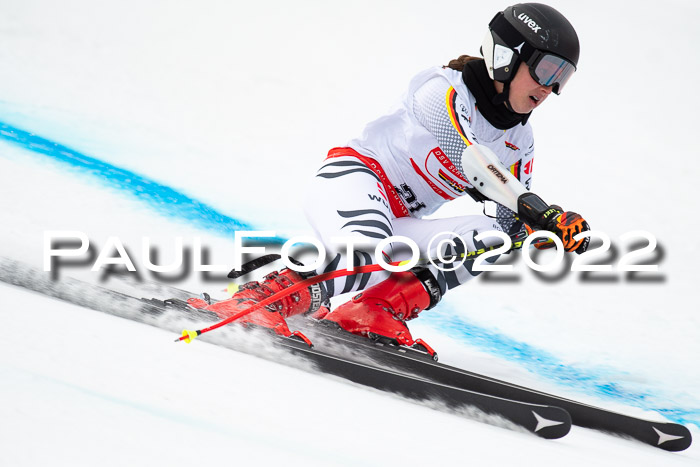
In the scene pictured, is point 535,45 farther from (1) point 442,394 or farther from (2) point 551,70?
(1) point 442,394

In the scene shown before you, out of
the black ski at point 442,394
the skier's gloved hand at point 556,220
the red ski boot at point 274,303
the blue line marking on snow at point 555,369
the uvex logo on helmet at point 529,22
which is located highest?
the uvex logo on helmet at point 529,22

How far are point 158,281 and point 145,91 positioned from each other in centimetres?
338

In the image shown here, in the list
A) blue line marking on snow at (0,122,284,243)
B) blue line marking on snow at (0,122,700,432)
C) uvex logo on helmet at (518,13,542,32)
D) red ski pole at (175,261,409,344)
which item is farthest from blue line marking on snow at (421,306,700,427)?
uvex logo on helmet at (518,13,542,32)

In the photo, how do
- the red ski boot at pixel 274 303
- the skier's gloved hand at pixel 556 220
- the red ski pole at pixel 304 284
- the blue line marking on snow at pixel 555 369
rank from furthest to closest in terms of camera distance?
the blue line marking on snow at pixel 555 369 < the red ski boot at pixel 274 303 < the red ski pole at pixel 304 284 < the skier's gloved hand at pixel 556 220

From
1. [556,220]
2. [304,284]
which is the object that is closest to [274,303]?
[304,284]

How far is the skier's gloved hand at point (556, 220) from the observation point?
2360mm

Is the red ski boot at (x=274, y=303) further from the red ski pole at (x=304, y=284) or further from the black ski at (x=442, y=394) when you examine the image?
the black ski at (x=442, y=394)

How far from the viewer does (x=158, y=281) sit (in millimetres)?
3342

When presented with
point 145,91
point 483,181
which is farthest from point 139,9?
point 483,181

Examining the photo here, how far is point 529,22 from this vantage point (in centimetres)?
269

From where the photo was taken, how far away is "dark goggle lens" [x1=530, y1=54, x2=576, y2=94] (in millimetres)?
2658

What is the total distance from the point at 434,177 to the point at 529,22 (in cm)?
73

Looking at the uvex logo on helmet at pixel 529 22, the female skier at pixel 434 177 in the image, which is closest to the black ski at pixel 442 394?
the female skier at pixel 434 177

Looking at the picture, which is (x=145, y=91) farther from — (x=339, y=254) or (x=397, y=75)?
(x=339, y=254)
